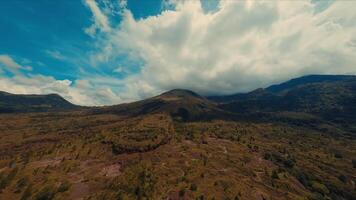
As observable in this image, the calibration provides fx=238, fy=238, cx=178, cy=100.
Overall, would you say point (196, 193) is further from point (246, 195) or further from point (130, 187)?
point (130, 187)

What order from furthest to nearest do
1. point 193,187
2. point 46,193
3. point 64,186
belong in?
point 64,186, point 46,193, point 193,187

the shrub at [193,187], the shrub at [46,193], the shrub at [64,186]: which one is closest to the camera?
the shrub at [46,193]

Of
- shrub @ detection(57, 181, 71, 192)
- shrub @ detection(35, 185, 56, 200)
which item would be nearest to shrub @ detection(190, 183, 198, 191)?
shrub @ detection(57, 181, 71, 192)

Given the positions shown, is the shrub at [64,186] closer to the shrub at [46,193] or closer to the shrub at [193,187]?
the shrub at [46,193]

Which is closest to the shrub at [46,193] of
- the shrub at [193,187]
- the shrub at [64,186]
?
the shrub at [64,186]

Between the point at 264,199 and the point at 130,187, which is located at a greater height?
the point at 130,187

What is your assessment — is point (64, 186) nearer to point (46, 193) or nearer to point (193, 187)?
point (46, 193)

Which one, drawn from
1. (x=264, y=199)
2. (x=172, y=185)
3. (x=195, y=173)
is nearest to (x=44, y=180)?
(x=172, y=185)

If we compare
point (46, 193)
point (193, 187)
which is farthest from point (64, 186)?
point (193, 187)

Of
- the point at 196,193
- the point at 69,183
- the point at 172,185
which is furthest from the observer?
the point at 69,183

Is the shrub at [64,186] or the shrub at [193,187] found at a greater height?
the shrub at [64,186]

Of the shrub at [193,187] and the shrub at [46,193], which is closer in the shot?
the shrub at [46,193]
